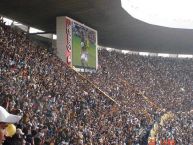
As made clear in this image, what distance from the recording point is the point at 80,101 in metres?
22.4

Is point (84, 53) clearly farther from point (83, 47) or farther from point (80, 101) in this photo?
point (80, 101)

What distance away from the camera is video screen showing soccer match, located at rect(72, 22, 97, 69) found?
100.0ft

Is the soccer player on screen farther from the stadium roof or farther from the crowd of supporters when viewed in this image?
the stadium roof

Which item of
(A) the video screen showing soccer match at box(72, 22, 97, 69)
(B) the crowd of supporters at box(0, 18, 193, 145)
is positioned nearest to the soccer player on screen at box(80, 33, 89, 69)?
(A) the video screen showing soccer match at box(72, 22, 97, 69)

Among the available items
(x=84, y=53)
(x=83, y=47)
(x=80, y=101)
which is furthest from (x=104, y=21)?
(x=80, y=101)

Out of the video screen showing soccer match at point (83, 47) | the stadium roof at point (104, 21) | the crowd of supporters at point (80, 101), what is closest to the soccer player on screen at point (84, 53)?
the video screen showing soccer match at point (83, 47)

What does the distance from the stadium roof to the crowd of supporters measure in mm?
1860

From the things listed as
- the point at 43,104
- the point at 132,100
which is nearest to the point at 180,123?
the point at 132,100

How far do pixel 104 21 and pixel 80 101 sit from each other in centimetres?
1113

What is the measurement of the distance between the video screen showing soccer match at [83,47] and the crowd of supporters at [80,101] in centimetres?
107

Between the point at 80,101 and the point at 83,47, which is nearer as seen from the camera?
the point at 80,101

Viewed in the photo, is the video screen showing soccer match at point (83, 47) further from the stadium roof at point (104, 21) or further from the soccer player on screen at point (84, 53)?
the stadium roof at point (104, 21)

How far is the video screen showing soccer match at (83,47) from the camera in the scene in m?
30.5

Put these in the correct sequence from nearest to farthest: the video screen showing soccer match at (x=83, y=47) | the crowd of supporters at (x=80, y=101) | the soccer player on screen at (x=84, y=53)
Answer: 1. the crowd of supporters at (x=80, y=101)
2. the video screen showing soccer match at (x=83, y=47)
3. the soccer player on screen at (x=84, y=53)
